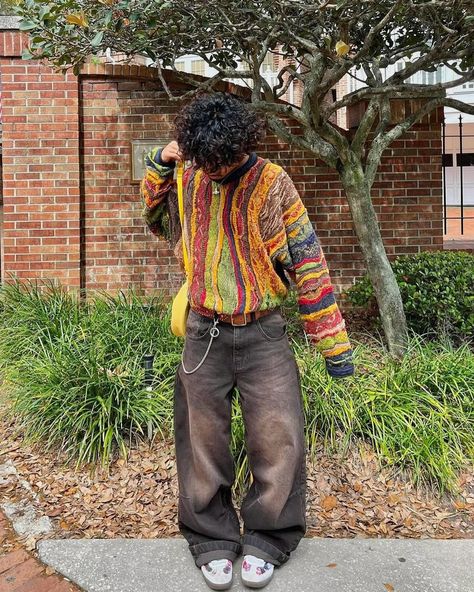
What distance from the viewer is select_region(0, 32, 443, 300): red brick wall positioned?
548 cm

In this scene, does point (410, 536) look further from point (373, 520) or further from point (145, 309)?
point (145, 309)

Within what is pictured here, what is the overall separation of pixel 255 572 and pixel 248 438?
20.7 inches

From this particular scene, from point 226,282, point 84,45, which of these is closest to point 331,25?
point 84,45

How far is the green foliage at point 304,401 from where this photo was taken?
3129 mm

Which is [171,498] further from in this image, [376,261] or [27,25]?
[27,25]

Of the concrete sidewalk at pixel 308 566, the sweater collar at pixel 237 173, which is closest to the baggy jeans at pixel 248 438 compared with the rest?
the concrete sidewalk at pixel 308 566

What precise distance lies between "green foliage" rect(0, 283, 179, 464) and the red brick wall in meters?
0.80

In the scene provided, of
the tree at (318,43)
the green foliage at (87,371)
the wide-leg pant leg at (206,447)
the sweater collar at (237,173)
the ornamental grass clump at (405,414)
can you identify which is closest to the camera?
the sweater collar at (237,173)

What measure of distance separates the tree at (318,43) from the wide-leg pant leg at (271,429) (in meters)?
1.92

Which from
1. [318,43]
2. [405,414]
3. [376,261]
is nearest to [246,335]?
[405,414]

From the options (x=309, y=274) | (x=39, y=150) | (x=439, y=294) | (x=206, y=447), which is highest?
(x=39, y=150)

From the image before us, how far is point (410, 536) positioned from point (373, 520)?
19 cm

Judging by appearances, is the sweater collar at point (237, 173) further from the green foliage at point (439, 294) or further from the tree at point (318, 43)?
the green foliage at point (439, 294)

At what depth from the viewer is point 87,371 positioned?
11.4ft
